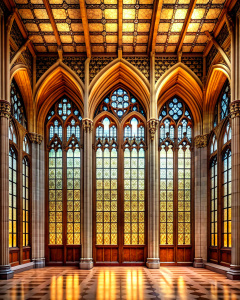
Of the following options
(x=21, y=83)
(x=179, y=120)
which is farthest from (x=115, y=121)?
(x=21, y=83)

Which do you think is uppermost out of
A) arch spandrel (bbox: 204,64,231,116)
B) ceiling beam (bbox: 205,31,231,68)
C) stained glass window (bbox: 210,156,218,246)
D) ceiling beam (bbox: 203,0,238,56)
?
ceiling beam (bbox: 203,0,238,56)

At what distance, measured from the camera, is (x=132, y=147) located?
2042 cm

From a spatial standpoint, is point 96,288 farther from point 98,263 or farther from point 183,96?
point 183,96

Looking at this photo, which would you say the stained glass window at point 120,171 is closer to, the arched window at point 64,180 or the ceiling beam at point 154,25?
the arched window at point 64,180

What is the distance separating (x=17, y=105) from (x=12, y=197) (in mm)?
4799

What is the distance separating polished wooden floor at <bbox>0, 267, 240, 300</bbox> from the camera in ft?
36.6

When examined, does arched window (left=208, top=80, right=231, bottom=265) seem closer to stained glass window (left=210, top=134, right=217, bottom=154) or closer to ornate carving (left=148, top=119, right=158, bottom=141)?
stained glass window (left=210, top=134, right=217, bottom=154)

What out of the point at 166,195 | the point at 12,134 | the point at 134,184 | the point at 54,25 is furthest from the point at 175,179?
the point at 54,25

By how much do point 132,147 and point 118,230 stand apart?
4.68 metres

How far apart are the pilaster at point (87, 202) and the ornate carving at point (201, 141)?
5.92 metres

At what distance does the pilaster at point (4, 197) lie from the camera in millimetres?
14102

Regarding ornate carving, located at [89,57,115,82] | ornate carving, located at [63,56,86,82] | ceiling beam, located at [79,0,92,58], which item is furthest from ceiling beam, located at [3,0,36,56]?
ornate carving, located at [89,57,115,82]

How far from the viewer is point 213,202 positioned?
18.7 meters

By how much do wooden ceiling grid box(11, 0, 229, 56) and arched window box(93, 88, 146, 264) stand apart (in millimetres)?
3380
